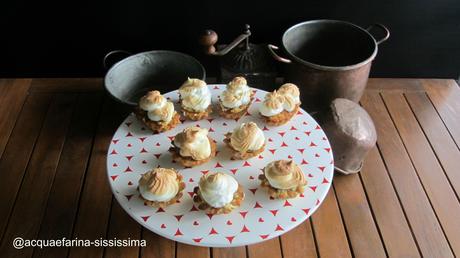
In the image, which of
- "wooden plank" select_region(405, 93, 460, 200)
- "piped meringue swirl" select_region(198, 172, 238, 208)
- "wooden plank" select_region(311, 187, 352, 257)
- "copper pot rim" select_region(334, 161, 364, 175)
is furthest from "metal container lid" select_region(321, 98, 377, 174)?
"piped meringue swirl" select_region(198, 172, 238, 208)

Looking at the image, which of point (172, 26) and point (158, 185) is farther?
point (172, 26)

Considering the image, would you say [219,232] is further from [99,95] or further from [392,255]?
[99,95]

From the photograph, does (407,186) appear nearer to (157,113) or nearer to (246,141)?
(246,141)

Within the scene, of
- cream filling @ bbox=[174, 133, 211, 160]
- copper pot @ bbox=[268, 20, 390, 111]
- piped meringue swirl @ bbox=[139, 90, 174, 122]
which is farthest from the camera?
copper pot @ bbox=[268, 20, 390, 111]

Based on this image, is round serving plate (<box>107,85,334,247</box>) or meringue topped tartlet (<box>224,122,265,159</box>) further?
meringue topped tartlet (<box>224,122,265,159</box>)

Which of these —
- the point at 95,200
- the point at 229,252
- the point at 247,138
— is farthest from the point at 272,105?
the point at 95,200

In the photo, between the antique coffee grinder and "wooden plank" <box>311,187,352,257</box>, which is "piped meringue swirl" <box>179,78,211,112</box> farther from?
"wooden plank" <box>311,187,352,257</box>

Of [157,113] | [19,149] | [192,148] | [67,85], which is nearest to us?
[192,148]
